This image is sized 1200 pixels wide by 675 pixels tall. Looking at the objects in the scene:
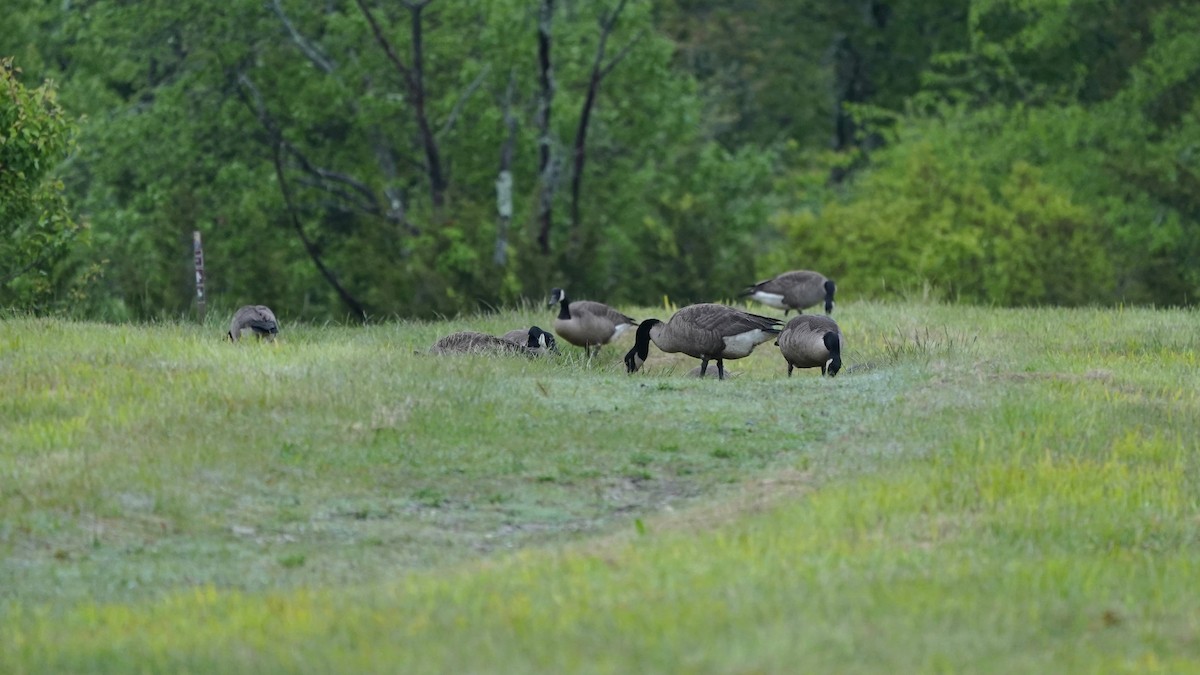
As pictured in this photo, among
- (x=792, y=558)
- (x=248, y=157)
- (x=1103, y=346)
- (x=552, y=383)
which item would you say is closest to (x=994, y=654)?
(x=792, y=558)

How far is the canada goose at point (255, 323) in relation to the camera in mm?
21469

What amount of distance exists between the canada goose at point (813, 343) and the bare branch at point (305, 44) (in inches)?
1092

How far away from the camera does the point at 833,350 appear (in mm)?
19031

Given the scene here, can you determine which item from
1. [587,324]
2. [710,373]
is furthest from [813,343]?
[587,324]

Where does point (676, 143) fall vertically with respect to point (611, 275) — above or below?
above

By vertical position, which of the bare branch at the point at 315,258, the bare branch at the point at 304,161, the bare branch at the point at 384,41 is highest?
the bare branch at the point at 384,41

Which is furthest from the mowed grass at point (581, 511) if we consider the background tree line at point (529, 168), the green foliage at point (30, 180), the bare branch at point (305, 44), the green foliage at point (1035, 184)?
the bare branch at point (305, 44)

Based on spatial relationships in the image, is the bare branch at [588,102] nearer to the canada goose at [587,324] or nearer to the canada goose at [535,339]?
the canada goose at [587,324]

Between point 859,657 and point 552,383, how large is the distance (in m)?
9.14

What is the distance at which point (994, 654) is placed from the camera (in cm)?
897

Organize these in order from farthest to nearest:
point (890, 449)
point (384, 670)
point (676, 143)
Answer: point (676, 143) < point (890, 449) < point (384, 670)

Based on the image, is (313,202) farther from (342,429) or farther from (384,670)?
(384,670)

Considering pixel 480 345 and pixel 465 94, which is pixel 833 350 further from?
pixel 465 94

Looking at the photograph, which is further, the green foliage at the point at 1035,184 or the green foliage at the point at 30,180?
the green foliage at the point at 1035,184
